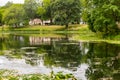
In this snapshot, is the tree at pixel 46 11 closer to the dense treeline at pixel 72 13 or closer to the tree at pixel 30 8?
the dense treeline at pixel 72 13

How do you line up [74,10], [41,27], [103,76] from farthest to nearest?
1. [41,27]
2. [74,10]
3. [103,76]

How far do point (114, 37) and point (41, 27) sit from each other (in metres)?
72.9

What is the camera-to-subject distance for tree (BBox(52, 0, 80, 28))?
376ft

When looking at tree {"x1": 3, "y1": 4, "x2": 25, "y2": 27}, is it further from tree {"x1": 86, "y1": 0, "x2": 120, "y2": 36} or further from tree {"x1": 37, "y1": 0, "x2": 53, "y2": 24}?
tree {"x1": 86, "y1": 0, "x2": 120, "y2": 36}

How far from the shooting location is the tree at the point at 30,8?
448 feet

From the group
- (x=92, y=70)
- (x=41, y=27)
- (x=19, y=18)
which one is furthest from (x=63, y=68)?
(x=19, y=18)

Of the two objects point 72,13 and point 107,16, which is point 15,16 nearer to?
point 72,13

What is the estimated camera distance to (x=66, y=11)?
11556 centimetres

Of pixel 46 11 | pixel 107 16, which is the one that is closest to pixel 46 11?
pixel 46 11

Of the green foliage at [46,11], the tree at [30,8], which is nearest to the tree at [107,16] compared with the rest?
the green foliage at [46,11]

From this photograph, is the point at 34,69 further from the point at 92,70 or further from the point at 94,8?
the point at 94,8

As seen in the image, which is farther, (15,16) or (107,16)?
(15,16)

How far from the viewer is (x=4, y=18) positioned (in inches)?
5536

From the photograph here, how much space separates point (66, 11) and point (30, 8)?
25.9m
